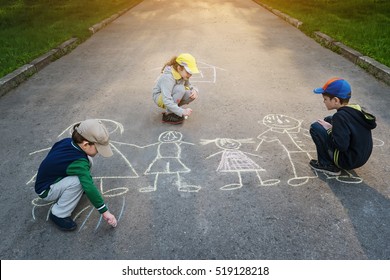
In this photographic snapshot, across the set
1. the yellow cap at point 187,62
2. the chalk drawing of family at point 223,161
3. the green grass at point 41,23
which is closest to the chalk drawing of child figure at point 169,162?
the chalk drawing of family at point 223,161

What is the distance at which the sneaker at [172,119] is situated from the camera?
169 inches

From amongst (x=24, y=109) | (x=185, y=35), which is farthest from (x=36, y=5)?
(x=24, y=109)

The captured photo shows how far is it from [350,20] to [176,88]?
7817 mm

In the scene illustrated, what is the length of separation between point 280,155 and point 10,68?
5270mm

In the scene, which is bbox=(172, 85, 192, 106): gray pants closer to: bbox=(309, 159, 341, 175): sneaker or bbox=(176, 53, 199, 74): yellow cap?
bbox=(176, 53, 199, 74): yellow cap

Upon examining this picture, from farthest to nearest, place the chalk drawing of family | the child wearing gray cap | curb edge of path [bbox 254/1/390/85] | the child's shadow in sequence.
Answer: curb edge of path [bbox 254/1/390/85], the chalk drawing of family, the child wearing gray cap, the child's shadow

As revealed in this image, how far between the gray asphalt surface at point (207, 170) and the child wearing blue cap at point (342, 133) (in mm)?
198

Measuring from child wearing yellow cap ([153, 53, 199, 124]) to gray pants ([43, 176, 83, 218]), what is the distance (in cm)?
181

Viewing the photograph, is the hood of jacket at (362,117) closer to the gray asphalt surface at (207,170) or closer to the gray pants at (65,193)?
the gray asphalt surface at (207,170)

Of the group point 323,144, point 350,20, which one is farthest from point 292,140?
point 350,20

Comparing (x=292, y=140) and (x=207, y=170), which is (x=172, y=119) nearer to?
(x=207, y=170)

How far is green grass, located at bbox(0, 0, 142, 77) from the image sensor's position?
718 cm

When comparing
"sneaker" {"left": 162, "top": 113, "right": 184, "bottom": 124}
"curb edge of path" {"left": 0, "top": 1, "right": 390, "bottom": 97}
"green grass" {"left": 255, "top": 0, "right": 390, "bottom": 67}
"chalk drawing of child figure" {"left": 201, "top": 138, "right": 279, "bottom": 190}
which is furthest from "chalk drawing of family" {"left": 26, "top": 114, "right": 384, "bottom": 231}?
"green grass" {"left": 255, "top": 0, "right": 390, "bottom": 67}

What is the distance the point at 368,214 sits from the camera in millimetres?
2709
